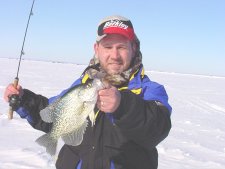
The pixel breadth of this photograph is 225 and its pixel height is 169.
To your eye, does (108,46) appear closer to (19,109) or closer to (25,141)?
(19,109)

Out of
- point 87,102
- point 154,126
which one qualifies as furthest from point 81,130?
point 154,126

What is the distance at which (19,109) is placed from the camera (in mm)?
2975

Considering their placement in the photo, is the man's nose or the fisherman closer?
the fisherman

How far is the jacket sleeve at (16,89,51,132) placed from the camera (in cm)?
298

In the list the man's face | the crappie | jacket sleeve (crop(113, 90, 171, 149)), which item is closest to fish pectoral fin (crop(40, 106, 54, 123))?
the crappie

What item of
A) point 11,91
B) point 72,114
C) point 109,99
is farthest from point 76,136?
point 11,91

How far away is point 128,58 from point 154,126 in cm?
68

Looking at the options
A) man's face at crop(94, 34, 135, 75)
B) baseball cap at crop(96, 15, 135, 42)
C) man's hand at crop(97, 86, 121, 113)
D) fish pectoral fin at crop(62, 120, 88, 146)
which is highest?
baseball cap at crop(96, 15, 135, 42)

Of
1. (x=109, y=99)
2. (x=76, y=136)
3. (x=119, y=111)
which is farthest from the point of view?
(x=76, y=136)

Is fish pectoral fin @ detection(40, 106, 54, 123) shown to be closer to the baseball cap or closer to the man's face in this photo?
the man's face

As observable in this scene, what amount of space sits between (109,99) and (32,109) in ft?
3.76

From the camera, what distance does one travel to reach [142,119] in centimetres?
222

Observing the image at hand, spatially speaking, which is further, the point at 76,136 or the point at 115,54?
the point at 115,54

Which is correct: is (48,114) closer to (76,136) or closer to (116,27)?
(76,136)
